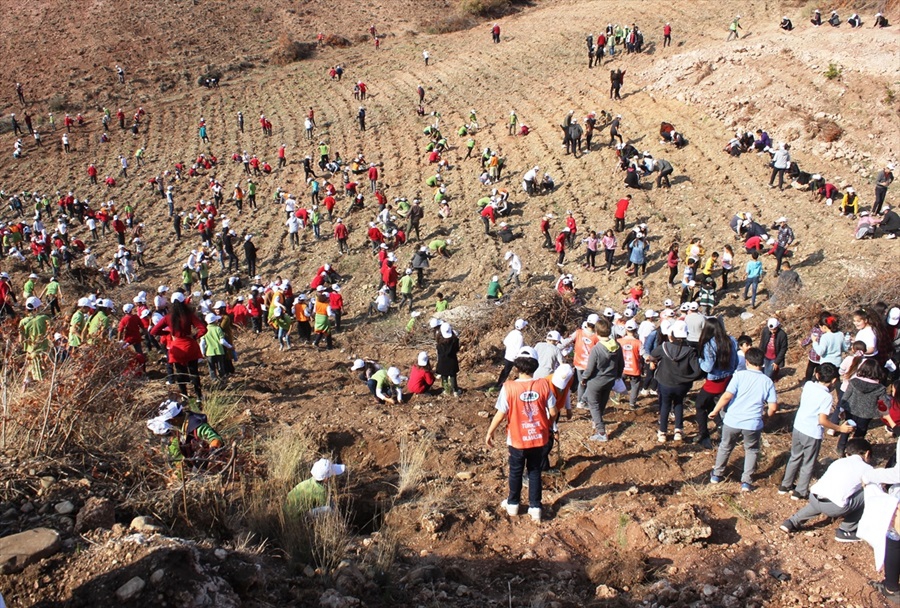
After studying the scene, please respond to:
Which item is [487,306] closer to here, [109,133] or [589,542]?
[589,542]

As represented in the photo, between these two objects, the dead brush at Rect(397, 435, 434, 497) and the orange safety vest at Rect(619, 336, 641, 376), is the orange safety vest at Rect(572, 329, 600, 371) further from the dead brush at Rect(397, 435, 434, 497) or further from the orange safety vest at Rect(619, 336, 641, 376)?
the dead brush at Rect(397, 435, 434, 497)

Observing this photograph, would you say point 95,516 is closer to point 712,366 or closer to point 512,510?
point 512,510

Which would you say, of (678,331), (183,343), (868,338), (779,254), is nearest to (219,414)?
(183,343)

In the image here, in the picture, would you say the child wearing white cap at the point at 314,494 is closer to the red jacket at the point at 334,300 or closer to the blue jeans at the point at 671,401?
the blue jeans at the point at 671,401

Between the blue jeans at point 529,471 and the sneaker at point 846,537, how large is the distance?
93.1 inches

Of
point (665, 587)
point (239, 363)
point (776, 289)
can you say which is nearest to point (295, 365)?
point (239, 363)

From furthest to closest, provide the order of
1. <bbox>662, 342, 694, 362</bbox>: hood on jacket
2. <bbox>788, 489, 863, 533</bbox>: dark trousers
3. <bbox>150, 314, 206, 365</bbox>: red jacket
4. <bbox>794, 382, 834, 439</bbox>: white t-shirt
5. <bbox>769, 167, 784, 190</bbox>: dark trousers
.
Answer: <bbox>769, 167, 784, 190</bbox>: dark trousers
<bbox>150, 314, 206, 365</bbox>: red jacket
<bbox>662, 342, 694, 362</bbox>: hood on jacket
<bbox>794, 382, 834, 439</bbox>: white t-shirt
<bbox>788, 489, 863, 533</bbox>: dark trousers

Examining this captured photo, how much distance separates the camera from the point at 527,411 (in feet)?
17.6

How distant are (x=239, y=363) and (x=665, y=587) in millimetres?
9883

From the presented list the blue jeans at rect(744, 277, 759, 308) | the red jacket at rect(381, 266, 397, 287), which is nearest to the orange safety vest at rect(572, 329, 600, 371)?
the blue jeans at rect(744, 277, 759, 308)

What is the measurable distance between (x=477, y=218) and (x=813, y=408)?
16.2 m

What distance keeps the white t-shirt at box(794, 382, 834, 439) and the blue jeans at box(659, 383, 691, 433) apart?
140cm

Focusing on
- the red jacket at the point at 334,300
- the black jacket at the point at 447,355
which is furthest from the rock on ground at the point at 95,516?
the red jacket at the point at 334,300

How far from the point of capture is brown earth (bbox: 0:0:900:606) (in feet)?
15.9
